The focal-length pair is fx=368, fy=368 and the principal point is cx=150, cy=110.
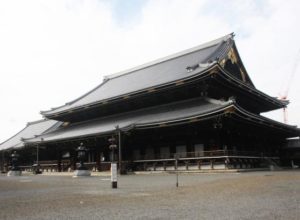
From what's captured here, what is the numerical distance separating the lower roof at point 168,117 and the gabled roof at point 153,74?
2.32 meters

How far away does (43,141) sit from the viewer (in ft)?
132

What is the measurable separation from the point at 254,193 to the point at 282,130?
1085 inches

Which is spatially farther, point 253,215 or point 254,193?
point 254,193

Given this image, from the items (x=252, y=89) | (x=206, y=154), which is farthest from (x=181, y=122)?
(x=252, y=89)

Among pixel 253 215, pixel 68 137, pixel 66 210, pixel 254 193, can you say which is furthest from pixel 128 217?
pixel 68 137

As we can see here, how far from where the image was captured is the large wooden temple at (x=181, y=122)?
1164 inches

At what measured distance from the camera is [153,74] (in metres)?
42.5

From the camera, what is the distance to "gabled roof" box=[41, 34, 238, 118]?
3694cm

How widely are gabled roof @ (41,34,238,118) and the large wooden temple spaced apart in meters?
0.17

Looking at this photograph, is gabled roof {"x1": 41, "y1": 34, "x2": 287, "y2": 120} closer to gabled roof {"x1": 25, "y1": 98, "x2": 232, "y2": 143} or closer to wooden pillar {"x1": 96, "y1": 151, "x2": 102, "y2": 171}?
gabled roof {"x1": 25, "y1": 98, "x2": 232, "y2": 143}

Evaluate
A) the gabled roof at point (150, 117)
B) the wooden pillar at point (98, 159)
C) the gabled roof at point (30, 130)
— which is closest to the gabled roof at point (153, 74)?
the gabled roof at point (150, 117)

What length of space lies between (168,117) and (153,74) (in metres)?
12.3

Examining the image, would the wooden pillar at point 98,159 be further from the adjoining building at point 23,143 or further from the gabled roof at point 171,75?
the adjoining building at point 23,143

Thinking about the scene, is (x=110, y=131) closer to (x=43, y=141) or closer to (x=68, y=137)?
(x=68, y=137)
